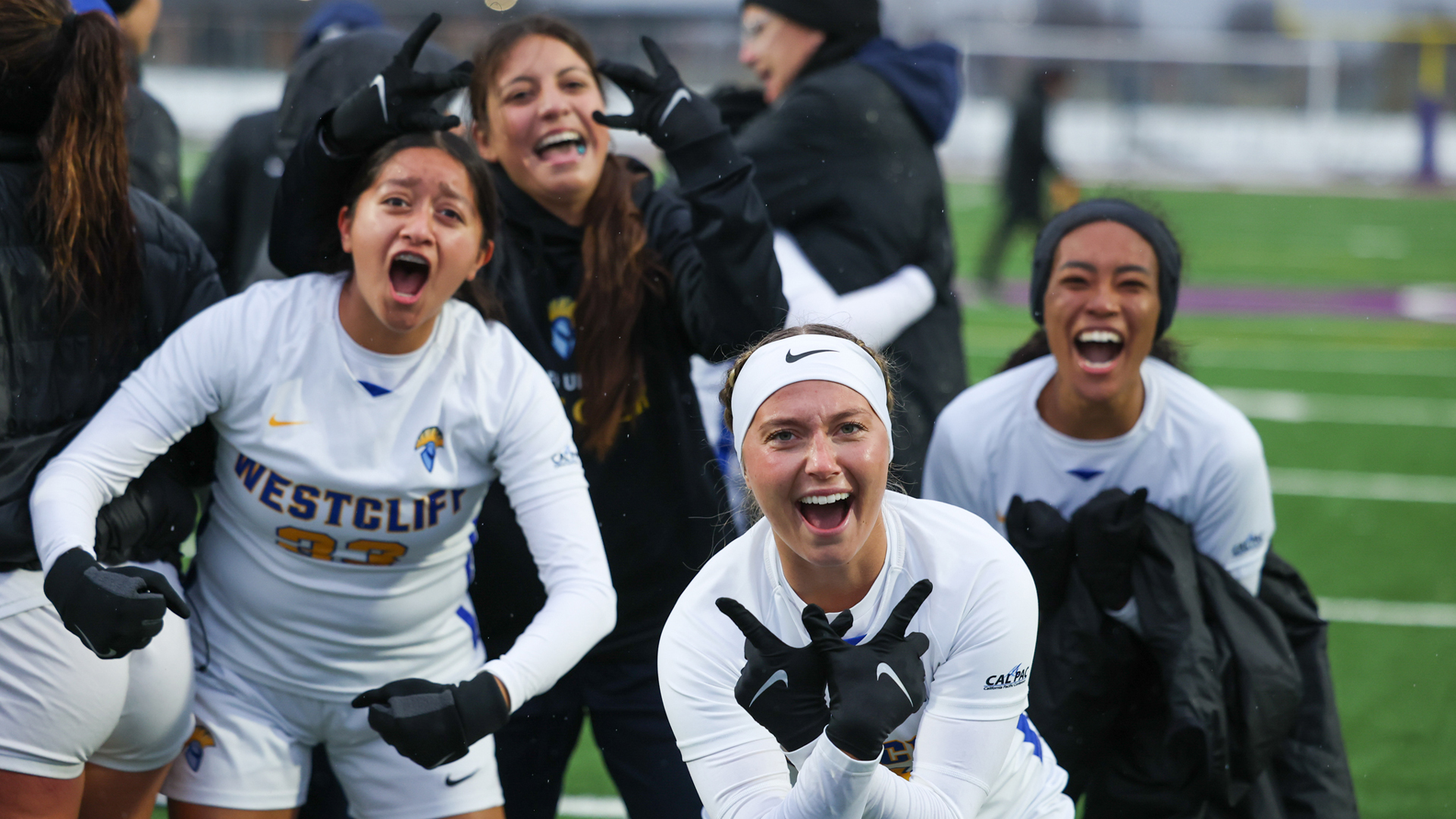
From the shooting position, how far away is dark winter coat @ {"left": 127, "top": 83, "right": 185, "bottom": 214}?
162 inches

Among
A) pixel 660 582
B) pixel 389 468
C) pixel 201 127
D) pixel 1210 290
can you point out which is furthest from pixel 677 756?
pixel 201 127

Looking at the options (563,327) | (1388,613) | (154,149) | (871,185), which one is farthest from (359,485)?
(1388,613)

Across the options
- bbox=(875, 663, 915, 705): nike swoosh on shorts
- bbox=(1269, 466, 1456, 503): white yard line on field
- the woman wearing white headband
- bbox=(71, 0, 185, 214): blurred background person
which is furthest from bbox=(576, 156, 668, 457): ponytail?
bbox=(1269, 466, 1456, 503): white yard line on field

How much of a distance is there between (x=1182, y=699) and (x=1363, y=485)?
6.47 m

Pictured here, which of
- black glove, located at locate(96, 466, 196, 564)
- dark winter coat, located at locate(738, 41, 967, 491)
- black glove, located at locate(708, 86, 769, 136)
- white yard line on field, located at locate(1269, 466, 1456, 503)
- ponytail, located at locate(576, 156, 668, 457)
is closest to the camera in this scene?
black glove, located at locate(96, 466, 196, 564)

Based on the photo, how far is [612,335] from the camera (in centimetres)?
320

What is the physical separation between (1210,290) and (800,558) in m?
16.0

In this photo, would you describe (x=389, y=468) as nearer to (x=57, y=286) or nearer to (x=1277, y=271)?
(x=57, y=286)

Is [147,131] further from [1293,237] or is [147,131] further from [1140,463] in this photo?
[1293,237]

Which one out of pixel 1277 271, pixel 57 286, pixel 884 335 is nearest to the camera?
pixel 57 286

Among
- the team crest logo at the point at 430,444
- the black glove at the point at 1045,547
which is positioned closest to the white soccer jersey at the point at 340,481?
the team crest logo at the point at 430,444

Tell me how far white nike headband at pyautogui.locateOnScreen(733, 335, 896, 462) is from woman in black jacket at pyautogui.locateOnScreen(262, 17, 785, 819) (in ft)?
2.05

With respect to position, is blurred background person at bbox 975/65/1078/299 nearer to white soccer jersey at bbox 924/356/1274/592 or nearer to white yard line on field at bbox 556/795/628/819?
white yard line on field at bbox 556/795/628/819

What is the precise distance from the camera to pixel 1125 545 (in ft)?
10.3
